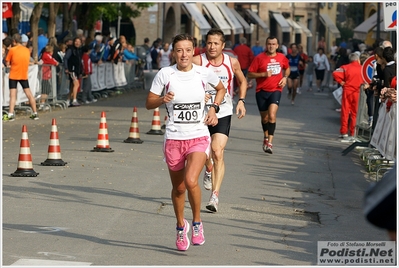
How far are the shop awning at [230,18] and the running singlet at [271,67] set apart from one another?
5054 centimetres

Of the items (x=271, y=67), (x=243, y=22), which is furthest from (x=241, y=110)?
(x=243, y=22)

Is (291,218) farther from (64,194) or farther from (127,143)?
(127,143)

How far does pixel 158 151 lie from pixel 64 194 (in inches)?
193

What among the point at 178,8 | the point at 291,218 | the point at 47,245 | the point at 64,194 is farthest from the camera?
the point at 178,8

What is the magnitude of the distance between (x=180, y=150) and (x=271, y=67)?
26.3ft

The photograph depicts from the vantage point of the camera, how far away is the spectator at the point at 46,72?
76.5 feet

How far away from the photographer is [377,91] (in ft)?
48.1

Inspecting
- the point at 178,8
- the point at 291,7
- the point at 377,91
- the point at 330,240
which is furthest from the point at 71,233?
the point at 291,7

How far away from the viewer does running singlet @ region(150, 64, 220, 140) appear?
295 inches

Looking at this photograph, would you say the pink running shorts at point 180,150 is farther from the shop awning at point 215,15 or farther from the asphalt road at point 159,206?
the shop awning at point 215,15

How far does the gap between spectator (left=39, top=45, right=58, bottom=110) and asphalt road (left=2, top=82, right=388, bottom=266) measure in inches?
225

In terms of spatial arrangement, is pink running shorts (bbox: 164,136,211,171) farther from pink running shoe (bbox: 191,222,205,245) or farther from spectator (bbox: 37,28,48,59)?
spectator (bbox: 37,28,48,59)

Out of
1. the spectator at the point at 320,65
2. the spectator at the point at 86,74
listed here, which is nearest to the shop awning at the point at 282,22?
the spectator at the point at 320,65

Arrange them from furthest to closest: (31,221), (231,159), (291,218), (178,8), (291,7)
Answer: (291,7) < (178,8) < (231,159) < (291,218) < (31,221)
